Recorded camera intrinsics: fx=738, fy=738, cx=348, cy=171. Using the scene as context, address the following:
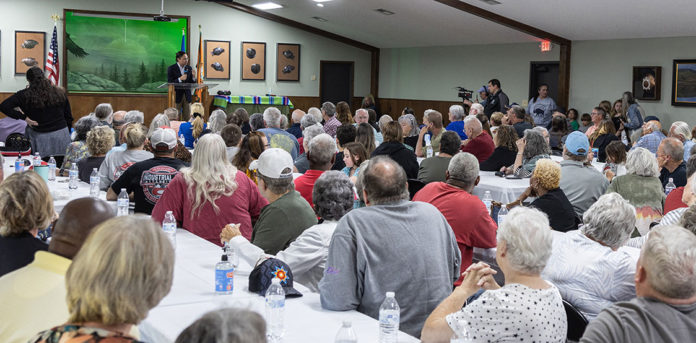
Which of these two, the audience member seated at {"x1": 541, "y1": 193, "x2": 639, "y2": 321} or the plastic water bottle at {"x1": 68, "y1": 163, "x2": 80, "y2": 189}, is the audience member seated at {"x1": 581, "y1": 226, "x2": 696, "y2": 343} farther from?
the plastic water bottle at {"x1": 68, "y1": 163, "x2": 80, "y2": 189}

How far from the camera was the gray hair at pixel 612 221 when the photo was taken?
11.1 feet

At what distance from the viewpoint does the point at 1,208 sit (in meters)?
2.76

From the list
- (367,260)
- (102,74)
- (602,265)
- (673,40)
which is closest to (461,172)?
(602,265)

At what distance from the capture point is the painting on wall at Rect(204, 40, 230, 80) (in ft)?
60.3

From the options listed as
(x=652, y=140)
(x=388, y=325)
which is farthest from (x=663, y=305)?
(x=652, y=140)

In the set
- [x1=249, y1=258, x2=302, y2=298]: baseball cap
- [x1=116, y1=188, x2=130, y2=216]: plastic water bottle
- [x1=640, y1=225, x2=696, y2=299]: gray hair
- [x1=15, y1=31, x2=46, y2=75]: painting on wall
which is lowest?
[x1=249, y1=258, x2=302, y2=298]: baseball cap

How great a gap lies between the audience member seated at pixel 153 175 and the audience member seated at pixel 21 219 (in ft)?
7.06

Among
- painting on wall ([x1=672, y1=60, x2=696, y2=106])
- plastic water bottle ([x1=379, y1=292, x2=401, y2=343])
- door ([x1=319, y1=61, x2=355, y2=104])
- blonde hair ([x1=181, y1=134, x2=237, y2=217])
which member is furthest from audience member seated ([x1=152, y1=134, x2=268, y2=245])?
door ([x1=319, y1=61, x2=355, y2=104])

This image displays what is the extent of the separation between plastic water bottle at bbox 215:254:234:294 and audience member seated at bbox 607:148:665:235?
11.5 feet

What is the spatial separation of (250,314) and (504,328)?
1345 mm

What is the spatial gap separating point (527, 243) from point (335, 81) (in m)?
17.9

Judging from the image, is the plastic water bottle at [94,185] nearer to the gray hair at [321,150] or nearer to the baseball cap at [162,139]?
the baseball cap at [162,139]

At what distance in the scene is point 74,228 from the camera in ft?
7.57

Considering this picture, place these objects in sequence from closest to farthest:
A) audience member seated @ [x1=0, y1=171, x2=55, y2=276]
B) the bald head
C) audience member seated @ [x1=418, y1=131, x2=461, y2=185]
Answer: the bald head < audience member seated @ [x1=0, y1=171, x2=55, y2=276] < audience member seated @ [x1=418, y1=131, x2=461, y2=185]
